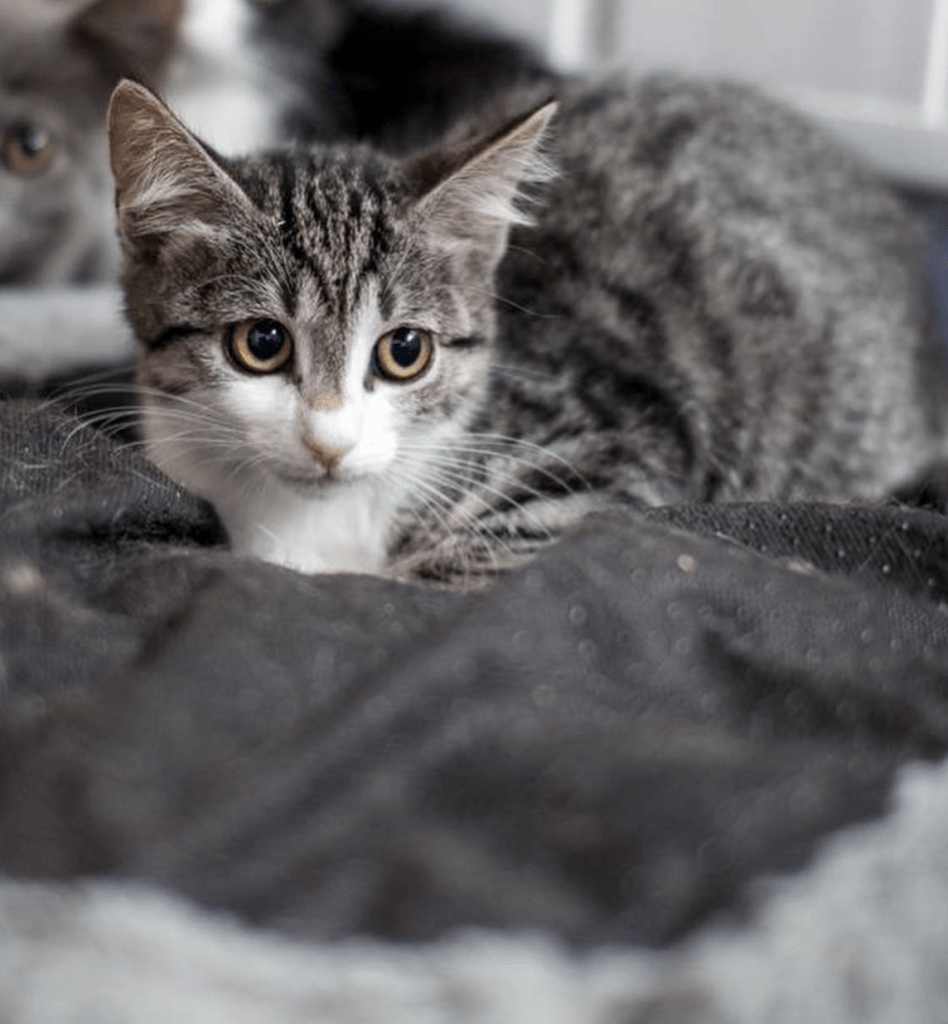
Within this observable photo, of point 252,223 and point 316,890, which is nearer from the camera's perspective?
point 316,890

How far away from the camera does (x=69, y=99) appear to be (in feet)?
5.79

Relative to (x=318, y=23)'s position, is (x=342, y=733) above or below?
below

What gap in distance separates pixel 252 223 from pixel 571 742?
574mm

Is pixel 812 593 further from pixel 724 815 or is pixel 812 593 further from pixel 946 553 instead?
pixel 724 815

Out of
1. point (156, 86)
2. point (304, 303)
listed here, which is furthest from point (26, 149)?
point (304, 303)

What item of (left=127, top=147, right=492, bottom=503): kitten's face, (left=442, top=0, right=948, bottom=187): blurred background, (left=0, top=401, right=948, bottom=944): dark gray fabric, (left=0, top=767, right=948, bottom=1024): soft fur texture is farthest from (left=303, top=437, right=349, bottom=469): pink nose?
(left=442, top=0, right=948, bottom=187): blurred background

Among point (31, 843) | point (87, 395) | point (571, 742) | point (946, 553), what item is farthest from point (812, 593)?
point (87, 395)

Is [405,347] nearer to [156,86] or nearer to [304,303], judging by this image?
[304,303]

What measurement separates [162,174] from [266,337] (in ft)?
0.52

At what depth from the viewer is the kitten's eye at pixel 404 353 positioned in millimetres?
1172

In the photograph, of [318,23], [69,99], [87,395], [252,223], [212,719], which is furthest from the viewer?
[318,23]

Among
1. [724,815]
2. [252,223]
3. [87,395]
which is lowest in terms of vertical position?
[87,395]

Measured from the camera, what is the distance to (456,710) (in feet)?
2.64

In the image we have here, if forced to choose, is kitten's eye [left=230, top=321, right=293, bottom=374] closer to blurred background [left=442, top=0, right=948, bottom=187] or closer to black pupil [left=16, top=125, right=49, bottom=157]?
black pupil [left=16, top=125, right=49, bottom=157]
